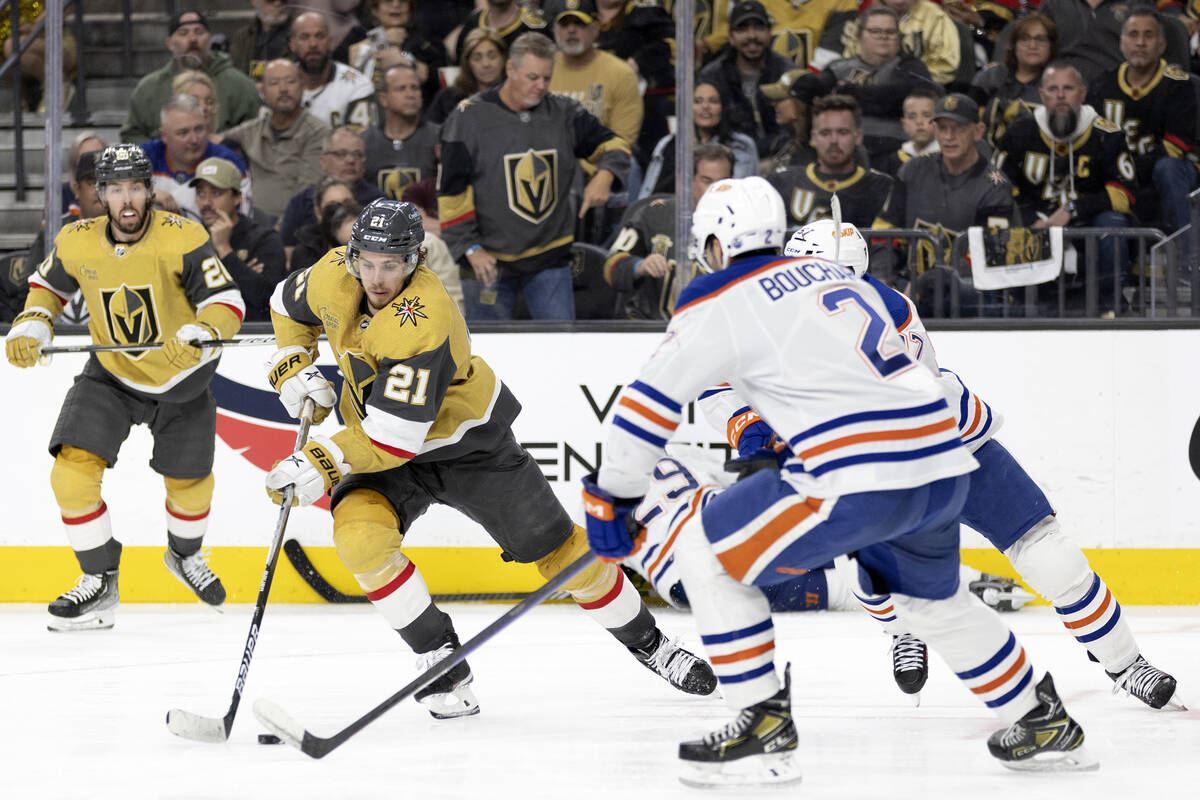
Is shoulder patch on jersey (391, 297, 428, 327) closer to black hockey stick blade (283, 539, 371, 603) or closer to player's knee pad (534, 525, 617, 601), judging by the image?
player's knee pad (534, 525, 617, 601)

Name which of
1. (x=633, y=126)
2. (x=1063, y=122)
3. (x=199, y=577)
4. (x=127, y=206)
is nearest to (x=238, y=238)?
(x=127, y=206)

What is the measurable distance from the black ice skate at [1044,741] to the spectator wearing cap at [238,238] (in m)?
3.20

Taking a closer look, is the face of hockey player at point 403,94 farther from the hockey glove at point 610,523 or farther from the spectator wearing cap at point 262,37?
the hockey glove at point 610,523

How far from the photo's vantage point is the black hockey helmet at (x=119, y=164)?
4.61m

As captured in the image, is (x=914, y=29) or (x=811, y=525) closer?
(x=811, y=525)

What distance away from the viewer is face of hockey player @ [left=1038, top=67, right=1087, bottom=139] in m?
5.54

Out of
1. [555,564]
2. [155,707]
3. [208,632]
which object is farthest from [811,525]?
[208,632]

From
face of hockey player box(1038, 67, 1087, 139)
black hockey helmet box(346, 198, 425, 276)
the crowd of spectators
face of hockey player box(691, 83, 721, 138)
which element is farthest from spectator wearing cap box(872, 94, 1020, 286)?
black hockey helmet box(346, 198, 425, 276)

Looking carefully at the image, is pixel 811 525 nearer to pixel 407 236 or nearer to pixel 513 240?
pixel 407 236

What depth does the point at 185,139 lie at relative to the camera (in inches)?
220

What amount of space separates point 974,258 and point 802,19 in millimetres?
1497

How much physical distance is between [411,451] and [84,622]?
6.30 feet

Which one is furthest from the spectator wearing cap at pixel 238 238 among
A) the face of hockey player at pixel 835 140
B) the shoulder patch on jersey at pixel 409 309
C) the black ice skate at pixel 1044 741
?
the black ice skate at pixel 1044 741

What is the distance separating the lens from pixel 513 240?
17.4ft
